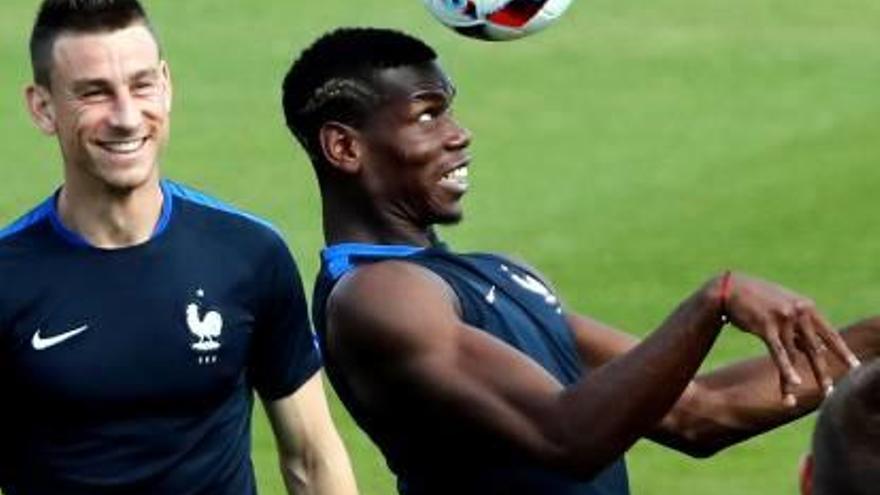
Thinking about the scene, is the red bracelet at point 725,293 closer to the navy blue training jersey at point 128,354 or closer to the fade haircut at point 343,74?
the fade haircut at point 343,74

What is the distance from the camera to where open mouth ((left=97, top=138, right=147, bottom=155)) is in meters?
7.06

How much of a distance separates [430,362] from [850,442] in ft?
6.59

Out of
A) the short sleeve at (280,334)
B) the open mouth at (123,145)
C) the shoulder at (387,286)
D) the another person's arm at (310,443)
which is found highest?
the shoulder at (387,286)

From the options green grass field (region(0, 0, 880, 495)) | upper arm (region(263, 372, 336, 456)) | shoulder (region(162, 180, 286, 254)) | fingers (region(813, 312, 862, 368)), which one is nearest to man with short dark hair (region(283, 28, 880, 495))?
fingers (region(813, 312, 862, 368))

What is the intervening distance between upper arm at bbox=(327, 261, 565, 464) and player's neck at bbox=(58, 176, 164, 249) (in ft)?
3.06

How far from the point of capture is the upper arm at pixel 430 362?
607cm

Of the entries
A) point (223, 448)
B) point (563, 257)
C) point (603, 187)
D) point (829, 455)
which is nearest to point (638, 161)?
point (603, 187)

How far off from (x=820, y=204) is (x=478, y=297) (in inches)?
311

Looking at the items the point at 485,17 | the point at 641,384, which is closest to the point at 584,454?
the point at 641,384

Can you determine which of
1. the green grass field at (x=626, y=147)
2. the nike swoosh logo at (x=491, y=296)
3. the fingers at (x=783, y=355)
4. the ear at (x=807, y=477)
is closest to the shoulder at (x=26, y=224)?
the nike swoosh logo at (x=491, y=296)

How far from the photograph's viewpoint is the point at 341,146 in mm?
6750

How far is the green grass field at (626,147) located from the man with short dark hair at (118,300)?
3721 millimetres

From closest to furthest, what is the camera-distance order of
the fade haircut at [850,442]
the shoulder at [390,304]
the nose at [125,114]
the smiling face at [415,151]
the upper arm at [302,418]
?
the fade haircut at [850,442]
the shoulder at [390,304]
the smiling face at [415,151]
the nose at [125,114]
the upper arm at [302,418]

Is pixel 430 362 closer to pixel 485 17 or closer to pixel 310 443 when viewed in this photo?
pixel 310 443
